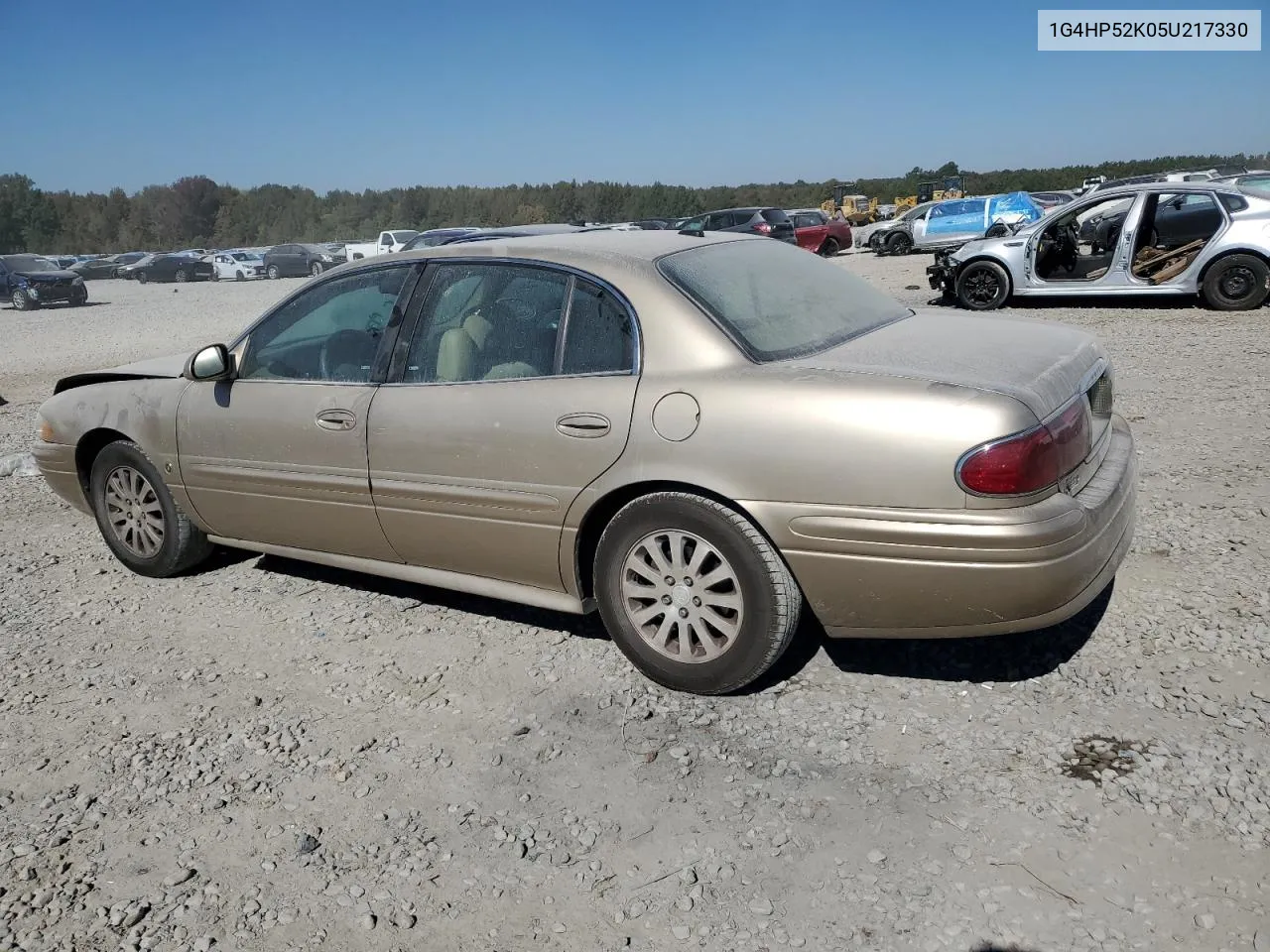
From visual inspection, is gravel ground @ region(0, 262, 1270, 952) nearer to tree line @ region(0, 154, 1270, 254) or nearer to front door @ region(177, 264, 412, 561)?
front door @ region(177, 264, 412, 561)

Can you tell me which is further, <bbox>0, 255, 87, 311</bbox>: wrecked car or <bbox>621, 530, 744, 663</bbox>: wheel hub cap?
<bbox>0, 255, 87, 311</bbox>: wrecked car

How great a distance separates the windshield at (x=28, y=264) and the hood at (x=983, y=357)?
3033 cm

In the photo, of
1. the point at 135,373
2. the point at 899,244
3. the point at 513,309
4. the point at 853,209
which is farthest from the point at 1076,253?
the point at 853,209

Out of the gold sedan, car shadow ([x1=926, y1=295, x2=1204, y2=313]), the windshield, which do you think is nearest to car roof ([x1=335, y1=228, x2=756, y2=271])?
the gold sedan

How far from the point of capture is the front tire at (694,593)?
11.0ft

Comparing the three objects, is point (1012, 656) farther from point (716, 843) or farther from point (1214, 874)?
point (716, 843)

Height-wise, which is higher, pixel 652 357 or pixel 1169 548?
pixel 652 357

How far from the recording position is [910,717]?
11.1ft

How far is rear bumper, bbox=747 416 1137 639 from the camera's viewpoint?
3029 millimetres

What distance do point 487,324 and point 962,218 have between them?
26.5 meters

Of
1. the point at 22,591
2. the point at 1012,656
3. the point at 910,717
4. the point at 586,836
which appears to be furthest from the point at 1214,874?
the point at 22,591

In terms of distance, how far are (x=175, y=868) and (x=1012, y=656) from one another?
9.12ft

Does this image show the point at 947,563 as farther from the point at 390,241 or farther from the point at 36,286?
the point at 390,241

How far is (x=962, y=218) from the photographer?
2795cm
